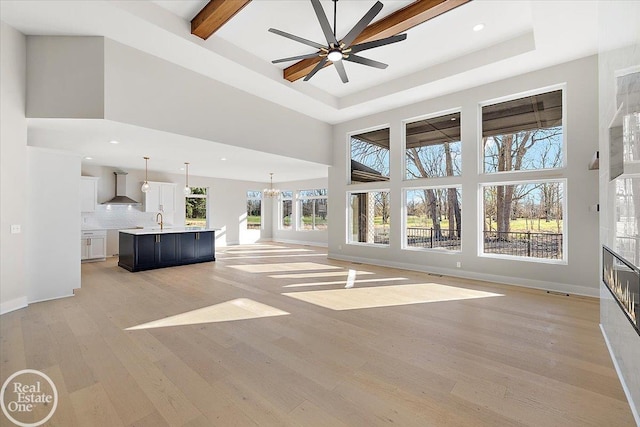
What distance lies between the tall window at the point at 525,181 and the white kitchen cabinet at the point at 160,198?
356 inches

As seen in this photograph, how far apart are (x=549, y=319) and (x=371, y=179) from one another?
474cm

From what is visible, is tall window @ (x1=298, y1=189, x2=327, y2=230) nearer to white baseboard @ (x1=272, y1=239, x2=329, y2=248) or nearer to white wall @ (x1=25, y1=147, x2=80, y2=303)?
white baseboard @ (x1=272, y1=239, x2=329, y2=248)

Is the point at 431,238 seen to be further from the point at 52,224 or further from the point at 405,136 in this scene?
the point at 52,224

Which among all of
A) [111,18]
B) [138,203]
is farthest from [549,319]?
[138,203]

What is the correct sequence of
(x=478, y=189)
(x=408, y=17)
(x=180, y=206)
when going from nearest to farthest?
(x=408, y=17), (x=478, y=189), (x=180, y=206)

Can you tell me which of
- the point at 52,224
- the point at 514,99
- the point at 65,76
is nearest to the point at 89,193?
Result: the point at 52,224

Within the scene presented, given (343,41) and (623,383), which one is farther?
(343,41)


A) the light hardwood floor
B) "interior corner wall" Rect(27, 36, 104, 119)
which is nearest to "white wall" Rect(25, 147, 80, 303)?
the light hardwood floor

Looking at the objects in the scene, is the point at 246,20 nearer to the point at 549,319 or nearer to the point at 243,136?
the point at 243,136

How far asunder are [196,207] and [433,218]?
8343 mm

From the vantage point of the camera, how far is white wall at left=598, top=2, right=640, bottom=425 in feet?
5.87

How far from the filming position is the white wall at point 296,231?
436 inches

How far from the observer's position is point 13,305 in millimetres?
3662

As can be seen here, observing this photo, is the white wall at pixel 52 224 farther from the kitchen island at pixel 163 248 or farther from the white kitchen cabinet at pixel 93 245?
the white kitchen cabinet at pixel 93 245
